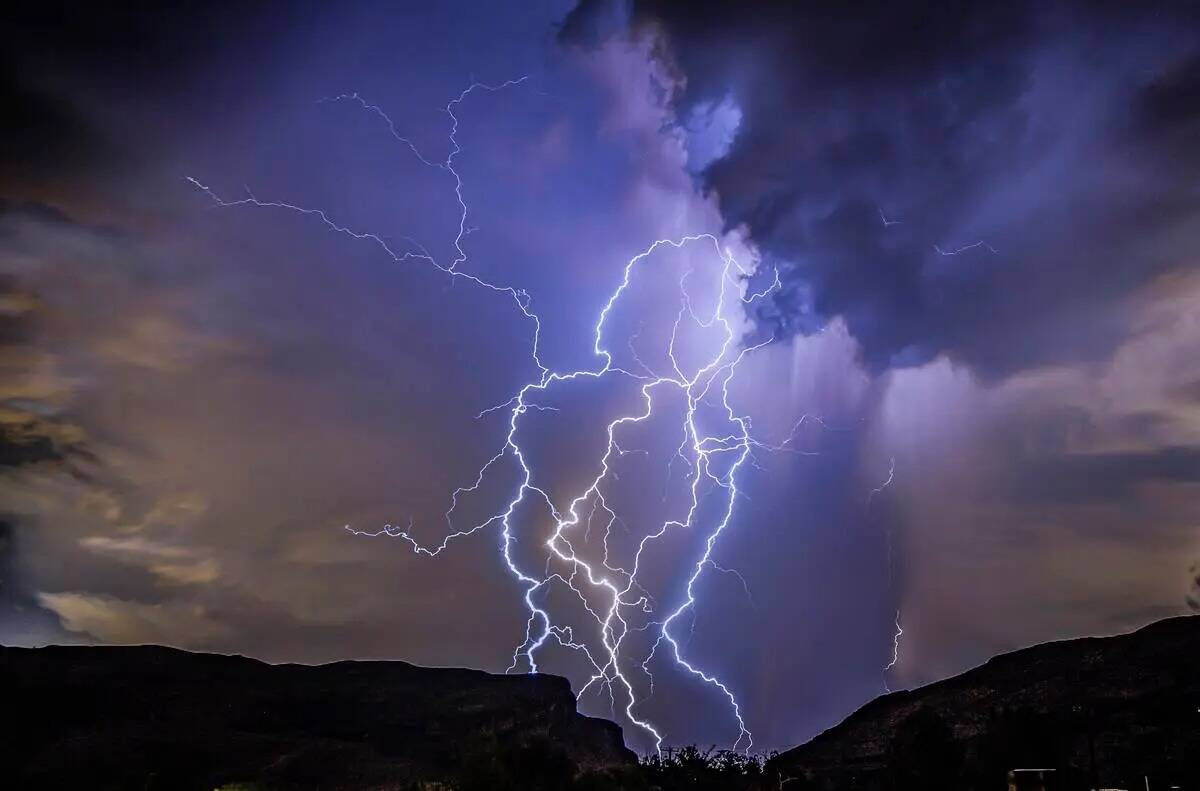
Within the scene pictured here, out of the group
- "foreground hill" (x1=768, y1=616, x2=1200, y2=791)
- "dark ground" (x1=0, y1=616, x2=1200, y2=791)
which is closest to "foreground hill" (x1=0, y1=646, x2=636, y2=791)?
"dark ground" (x1=0, y1=616, x2=1200, y2=791)

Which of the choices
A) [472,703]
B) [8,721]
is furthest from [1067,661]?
[8,721]

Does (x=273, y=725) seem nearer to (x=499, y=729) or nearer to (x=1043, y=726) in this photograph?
(x=499, y=729)

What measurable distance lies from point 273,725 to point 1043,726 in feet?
204

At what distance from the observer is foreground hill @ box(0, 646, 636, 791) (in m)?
67.4

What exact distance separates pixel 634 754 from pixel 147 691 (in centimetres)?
4552

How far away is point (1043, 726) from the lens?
55.6 m

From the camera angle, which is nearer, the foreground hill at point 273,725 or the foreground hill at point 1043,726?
the foreground hill at point 1043,726

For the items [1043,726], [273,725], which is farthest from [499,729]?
[1043,726]

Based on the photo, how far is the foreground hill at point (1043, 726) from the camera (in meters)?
54.2

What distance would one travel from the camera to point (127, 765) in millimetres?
69375

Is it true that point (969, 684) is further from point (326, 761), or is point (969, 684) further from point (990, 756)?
point (326, 761)

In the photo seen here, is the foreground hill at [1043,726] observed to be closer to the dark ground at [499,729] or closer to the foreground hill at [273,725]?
the dark ground at [499,729]

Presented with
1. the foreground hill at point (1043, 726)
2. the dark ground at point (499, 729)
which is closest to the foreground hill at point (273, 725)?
the dark ground at point (499, 729)

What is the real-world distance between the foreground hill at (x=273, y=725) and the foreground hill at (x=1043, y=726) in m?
19.2
